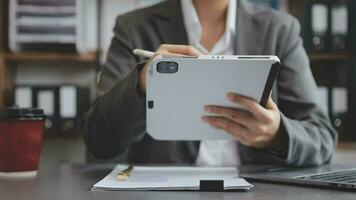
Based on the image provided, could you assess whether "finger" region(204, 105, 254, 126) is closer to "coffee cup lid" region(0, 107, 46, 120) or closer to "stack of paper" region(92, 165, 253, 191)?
"stack of paper" region(92, 165, 253, 191)

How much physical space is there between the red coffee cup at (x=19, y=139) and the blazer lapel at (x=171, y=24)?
0.47m

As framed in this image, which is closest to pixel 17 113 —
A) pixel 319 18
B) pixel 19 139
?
pixel 19 139

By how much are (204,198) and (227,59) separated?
0.22 metres

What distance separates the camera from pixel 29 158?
898 mm

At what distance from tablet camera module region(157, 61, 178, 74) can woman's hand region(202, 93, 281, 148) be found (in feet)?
0.34

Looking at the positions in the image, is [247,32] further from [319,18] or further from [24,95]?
[24,95]

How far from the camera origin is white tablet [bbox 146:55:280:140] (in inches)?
31.2

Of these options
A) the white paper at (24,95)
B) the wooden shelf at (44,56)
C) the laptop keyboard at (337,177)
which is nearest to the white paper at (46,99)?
the white paper at (24,95)

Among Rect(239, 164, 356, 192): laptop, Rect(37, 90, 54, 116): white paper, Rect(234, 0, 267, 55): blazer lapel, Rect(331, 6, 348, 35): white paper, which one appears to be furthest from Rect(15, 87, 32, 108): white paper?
Rect(239, 164, 356, 192): laptop

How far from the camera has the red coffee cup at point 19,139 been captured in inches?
34.3

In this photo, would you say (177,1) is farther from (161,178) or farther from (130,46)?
(161,178)

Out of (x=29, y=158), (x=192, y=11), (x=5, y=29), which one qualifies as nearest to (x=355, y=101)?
(x=192, y=11)

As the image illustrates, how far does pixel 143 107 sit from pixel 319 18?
1.34 metres

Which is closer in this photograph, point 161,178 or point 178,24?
point 161,178
